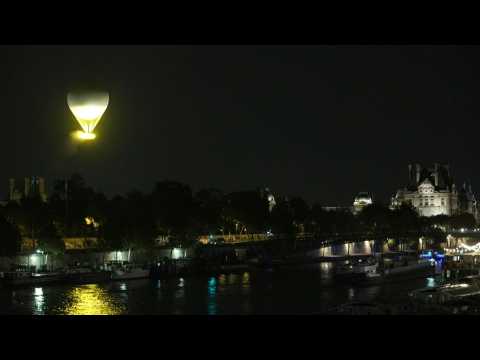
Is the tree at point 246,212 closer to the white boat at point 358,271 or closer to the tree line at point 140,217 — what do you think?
the tree line at point 140,217

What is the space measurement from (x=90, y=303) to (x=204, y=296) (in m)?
1.89

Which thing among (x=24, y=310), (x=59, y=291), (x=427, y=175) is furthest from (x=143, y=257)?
(x=427, y=175)

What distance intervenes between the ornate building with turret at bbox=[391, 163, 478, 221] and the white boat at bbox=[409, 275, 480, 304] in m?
32.6

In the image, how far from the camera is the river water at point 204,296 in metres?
9.67

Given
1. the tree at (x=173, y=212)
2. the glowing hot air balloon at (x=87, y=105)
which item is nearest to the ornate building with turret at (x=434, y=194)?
the tree at (x=173, y=212)

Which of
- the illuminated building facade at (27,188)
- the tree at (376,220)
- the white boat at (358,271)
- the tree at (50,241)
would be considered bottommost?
the white boat at (358,271)

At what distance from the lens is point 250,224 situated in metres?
26.0

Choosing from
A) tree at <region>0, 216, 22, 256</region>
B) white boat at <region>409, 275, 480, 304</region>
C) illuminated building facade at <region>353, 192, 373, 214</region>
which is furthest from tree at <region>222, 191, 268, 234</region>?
illuminated building facade at <region>353, 192, 373, 214</region>

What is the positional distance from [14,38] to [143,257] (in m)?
16.2

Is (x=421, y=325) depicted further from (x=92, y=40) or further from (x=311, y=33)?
(x=92, y=40)

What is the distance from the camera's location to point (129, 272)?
14.4 m

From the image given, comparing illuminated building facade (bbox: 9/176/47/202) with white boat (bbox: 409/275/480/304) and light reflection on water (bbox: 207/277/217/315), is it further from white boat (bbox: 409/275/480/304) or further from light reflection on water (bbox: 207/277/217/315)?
white boat (bbox: 409/275/480/304)

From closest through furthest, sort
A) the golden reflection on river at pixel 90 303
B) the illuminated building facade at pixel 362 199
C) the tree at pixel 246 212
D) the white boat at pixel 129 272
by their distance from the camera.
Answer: the golden reflection on river at pixel 90 303
the white boat at pixel 129 272
the tree at pixel 246 212
the illuminated building facade at pixel 362 199

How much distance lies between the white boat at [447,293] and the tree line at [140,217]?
25.0 feet
